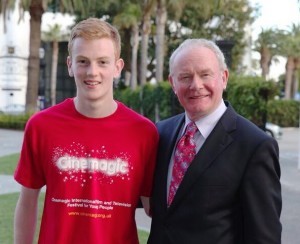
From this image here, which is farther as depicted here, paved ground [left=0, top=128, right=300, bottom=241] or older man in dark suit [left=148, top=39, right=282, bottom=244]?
paved ground [left=0, top=128, right=300, bottom=241]

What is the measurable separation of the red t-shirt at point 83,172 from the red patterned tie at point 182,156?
18 centimetres

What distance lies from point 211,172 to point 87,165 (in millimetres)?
559

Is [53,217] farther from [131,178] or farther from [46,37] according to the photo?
[46,37]

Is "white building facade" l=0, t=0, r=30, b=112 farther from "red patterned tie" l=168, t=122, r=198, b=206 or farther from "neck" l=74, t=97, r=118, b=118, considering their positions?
"red patterned tie" l=168, t=122, r=198, b=206

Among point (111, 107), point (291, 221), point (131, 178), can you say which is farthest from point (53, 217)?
point (291, 221)

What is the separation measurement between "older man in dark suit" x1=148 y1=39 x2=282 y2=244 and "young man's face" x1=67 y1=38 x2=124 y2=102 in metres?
0.30

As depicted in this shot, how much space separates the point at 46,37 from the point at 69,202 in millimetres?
52766

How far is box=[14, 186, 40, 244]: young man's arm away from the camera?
2354mm

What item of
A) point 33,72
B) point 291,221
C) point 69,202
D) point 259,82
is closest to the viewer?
point 69,202

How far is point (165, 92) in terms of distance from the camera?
82.9ft

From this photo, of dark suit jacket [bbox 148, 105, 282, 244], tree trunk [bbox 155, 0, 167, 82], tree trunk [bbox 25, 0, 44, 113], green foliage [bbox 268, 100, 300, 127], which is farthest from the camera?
green foliage [bbox 268, 100, 300, 127]

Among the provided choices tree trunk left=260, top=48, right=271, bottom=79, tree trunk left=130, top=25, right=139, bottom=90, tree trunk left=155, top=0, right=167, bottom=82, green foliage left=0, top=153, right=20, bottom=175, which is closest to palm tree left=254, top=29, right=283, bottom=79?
tree trunk left=260, top=48, right=271, bottom=79

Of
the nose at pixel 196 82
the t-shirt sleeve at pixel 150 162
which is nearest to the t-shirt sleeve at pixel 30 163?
the t-shirt sleeve at pixel 150 162

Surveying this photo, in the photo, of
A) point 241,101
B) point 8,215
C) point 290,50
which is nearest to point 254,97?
point 241,101
